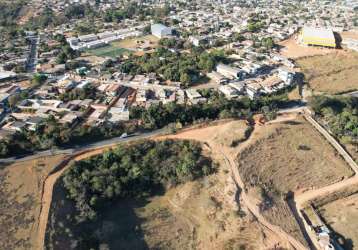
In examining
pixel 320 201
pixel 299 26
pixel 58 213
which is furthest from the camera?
pixel 299 26

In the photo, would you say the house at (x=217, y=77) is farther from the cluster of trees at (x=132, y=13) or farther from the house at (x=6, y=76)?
the cluster of trees at (x=132, y=13)

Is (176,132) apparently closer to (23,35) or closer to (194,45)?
(194,45)

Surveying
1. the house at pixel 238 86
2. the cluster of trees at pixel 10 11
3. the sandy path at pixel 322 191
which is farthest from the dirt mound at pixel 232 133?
the cluster of trees at pixel 10 11

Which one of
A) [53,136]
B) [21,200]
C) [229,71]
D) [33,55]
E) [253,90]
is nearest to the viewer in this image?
[21,200]

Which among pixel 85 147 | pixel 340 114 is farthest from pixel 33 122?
pixel 340 114

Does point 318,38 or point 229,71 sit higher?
point 318,38

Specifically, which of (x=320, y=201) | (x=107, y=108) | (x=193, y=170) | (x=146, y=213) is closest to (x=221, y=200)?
(x=193, y=170)

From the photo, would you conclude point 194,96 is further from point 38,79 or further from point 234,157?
point 38,79
